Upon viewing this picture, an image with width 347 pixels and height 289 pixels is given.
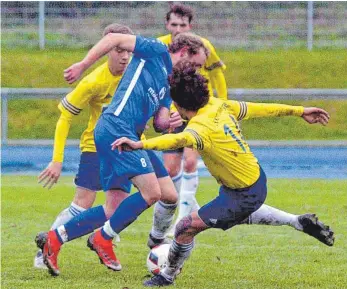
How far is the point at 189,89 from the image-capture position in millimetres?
6500

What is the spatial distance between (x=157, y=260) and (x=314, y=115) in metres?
1.46

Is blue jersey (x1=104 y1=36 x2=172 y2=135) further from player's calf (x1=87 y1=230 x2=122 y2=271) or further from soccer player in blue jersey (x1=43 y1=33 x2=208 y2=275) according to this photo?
player's calf (x1=87 y1=230 x2=122 y2=271)

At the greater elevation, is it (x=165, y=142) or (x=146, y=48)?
(x=146, y=48)

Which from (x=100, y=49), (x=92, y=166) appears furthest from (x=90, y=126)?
(x=100, y=49)

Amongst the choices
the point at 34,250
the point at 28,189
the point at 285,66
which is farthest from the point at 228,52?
the point at 34,250

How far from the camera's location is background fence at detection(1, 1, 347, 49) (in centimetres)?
2109

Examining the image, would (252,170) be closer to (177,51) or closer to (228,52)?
(177,51)

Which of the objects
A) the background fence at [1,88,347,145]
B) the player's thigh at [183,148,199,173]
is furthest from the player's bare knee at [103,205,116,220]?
the background fence at [1,88,347,145]

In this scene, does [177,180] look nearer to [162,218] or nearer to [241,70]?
[162,218]

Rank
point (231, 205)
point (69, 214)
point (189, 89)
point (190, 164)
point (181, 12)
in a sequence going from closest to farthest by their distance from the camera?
point (189, 89) → point (231, 205) → point (69, 214) → point (190, 164) → point (181, 12)

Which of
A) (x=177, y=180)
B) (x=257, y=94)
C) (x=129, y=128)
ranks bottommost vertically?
(x=257, y=94)

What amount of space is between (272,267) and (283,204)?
3.89m

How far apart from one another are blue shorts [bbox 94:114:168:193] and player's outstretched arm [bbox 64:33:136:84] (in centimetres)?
48

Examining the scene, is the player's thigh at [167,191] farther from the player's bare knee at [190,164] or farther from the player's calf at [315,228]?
the player's bare knee at [190,164]
